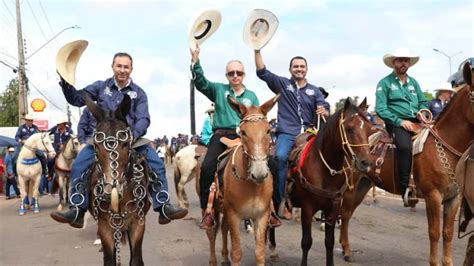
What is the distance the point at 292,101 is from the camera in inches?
306

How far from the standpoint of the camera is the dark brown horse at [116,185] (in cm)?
486

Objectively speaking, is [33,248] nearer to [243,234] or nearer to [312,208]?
[243,234]

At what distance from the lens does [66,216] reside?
5551 millimetres

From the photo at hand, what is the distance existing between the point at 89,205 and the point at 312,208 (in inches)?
120

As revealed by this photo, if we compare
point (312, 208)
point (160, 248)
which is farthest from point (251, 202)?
point (160, 248)

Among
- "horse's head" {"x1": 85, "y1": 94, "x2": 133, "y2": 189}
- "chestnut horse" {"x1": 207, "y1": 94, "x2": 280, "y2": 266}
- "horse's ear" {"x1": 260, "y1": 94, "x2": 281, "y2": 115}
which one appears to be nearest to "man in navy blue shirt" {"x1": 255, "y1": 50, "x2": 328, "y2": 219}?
"chestnut horse" {"x1": 207, "y1": 94, "x2": 280, "y2": 266}

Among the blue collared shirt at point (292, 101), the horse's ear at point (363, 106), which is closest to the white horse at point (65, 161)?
the blue collared shirt at point (292, 101)

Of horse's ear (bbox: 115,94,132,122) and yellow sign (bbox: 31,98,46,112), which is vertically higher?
yellow sign (bbox: 31,98,46,112)

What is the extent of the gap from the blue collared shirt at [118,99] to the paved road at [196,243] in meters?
2.81

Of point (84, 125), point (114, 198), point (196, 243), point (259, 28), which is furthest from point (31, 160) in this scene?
point (114, 198)

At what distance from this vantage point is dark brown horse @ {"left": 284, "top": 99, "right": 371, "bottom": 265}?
649 centimetres

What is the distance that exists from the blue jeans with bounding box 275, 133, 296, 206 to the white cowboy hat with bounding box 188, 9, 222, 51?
204cm

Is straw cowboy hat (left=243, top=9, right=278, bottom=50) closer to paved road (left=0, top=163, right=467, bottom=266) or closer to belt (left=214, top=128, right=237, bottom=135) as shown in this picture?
belt (left=214, top=128, right=237, bottom=135)

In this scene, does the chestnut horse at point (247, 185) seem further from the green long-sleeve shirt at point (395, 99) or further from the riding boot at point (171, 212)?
the green long-sleeve shirt at point (395, 99)
